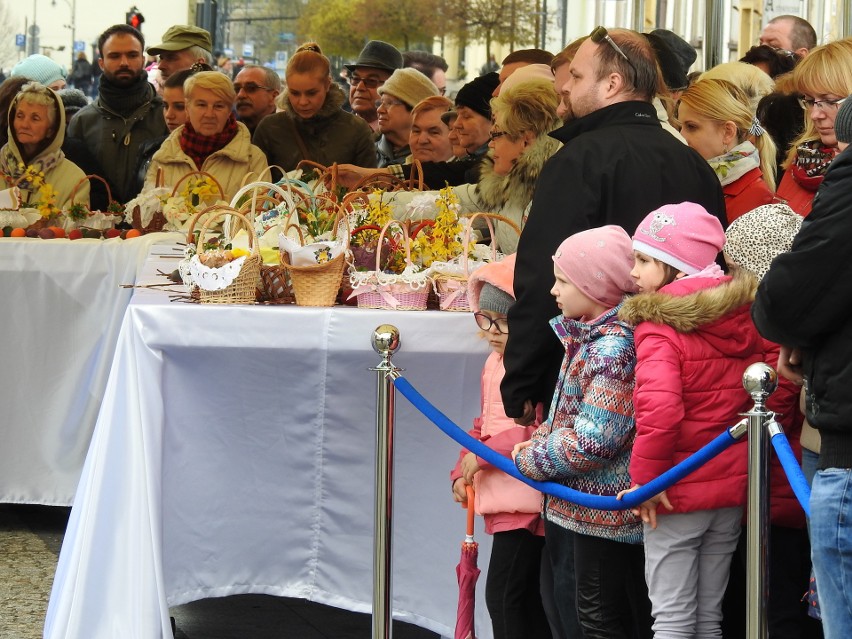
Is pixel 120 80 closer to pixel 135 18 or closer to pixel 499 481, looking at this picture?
pixel 135 18

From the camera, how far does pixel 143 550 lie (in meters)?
3.39

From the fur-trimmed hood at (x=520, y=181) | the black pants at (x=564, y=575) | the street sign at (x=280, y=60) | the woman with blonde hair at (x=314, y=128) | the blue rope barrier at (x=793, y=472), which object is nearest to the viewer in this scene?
the blue rope barrier at (x=793, y=472)

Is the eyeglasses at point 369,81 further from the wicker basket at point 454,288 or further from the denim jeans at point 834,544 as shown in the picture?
the denim jeans at point 834,544

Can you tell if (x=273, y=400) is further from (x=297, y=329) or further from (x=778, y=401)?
(x=778, y=401)

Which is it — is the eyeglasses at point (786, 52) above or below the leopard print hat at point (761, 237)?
above

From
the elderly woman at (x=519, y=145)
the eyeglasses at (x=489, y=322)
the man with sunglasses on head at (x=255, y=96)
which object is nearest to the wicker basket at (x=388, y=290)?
the eyeglasses at (x=489, y=322)

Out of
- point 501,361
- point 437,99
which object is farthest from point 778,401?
point 437,99

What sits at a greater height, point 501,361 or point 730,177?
point 730,177

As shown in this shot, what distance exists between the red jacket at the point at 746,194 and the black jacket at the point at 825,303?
1686mm

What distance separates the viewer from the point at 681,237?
110 inches

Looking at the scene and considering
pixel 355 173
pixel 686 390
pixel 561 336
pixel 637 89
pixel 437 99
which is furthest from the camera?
pixel 437 99

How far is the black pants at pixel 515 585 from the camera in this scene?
3201mm

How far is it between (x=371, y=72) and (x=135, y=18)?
95.1 inches

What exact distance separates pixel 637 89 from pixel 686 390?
85cm
